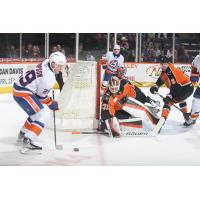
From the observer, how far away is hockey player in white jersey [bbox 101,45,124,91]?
5.33m

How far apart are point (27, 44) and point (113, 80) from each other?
939 millimetres

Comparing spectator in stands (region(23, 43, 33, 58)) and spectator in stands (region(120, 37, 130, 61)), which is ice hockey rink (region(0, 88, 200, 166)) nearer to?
spectator in stands (region(120, 37, 130, 61))

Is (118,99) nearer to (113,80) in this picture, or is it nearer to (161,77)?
(113,80)

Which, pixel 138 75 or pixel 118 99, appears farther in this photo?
pixel 138 75

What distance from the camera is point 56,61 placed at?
4.60 m

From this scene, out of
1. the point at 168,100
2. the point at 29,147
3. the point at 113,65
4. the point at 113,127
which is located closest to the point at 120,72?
the point at 113,65

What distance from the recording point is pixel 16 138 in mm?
5031

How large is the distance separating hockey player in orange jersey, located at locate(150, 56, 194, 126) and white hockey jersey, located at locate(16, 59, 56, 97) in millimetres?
1333

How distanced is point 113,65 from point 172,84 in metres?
0.67

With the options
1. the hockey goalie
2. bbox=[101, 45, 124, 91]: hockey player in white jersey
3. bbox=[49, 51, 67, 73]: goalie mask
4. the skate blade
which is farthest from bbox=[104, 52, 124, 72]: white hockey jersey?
the skate blade

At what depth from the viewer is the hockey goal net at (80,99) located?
17.4 ft

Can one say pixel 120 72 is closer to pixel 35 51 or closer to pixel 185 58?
pixel 185 58

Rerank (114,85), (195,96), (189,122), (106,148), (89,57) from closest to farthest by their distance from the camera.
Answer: (106,148) → (114,85) → (89,57) → (195,96) → (189,122)

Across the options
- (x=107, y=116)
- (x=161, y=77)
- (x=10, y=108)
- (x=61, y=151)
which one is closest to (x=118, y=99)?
(x=107, y=116)
